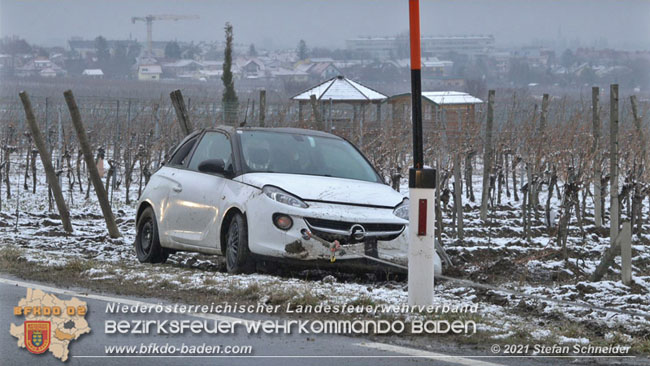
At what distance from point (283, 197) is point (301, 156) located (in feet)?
4.21

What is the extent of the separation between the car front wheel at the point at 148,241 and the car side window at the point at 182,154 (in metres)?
0.63

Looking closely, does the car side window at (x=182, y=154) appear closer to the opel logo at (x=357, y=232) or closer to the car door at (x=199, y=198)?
the car door at (x=199, y=198)

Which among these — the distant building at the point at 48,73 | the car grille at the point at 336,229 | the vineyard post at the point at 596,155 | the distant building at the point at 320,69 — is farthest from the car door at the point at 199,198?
the distant building at the point at 48,73

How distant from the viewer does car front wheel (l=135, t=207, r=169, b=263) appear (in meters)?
11.7

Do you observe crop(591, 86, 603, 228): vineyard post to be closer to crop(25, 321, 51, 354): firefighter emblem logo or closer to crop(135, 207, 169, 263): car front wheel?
crop(135, 207, 169, 263): car front wheel

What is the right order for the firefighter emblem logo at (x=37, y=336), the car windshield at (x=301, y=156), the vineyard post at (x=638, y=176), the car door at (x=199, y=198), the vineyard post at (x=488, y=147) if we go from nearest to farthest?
1. the firefighter emblem logo at (x=37, y=336)
2. the car door at (x=199, y=198)
3. the car windshield at (x=301, y=156)
4. the vineyard post at (x=638, y=176)
5. the vineyard post at (x=488, y=147)

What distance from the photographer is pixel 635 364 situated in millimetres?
6105

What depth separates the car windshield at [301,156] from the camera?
10812 millimetres

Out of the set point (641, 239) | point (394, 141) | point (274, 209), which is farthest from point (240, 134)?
point (394, 141)

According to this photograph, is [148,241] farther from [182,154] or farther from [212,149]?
[212,149]

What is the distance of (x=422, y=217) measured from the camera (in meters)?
7.70

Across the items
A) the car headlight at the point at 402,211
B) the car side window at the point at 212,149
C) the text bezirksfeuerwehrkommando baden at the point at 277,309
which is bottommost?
the text bezirksfeuerwehrkommando baden at the point at 277,309

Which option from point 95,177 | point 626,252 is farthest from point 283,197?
point 95,177

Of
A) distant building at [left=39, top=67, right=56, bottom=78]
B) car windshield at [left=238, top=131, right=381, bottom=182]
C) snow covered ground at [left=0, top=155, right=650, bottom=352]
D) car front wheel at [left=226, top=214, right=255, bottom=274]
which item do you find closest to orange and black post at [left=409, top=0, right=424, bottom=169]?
snow covered ground at [left=0, top=155, right=650, bottom=352]
